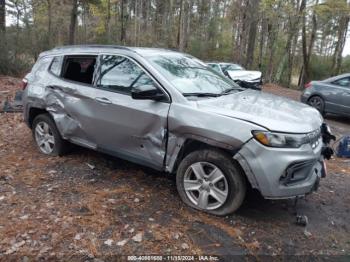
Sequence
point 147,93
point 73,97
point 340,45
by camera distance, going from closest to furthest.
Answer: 1. point 147,93
2. point 73,97
3. point 340,45

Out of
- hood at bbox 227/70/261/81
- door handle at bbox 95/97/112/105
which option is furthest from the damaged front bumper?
hood at bbox 227/70/261/81

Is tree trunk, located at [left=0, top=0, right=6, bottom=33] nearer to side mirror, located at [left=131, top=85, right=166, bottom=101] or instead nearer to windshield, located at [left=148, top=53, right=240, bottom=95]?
windshield, located at [left=148, top=53, right=240, bottom=95]

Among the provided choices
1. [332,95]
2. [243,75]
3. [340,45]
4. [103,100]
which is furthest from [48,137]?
[340,45]

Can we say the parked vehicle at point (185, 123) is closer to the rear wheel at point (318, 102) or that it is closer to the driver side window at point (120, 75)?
the driver side window at point (120, 75)

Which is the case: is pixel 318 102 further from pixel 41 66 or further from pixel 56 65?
pixel 41 66

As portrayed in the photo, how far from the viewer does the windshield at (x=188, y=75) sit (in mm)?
4082

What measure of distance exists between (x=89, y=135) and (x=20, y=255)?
1912mm

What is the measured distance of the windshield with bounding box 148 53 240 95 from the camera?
13.4ft

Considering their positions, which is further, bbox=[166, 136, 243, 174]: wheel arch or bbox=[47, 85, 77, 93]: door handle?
bbox=[47, 85, 77, 93]: door handle

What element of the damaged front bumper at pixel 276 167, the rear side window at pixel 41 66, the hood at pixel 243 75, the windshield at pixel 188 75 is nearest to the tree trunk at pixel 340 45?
the hood at pixel 243 75

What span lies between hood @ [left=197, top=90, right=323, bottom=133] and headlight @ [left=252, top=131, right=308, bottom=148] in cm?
5

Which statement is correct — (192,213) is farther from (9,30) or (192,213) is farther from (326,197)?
(9,30)

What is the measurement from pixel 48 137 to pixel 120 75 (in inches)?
70.0

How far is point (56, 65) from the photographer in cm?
513
